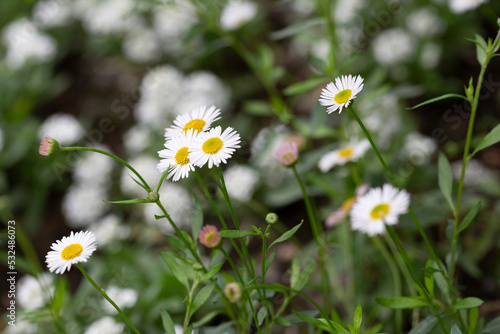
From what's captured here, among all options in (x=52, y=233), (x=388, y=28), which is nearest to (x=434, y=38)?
(x=388, y=28)

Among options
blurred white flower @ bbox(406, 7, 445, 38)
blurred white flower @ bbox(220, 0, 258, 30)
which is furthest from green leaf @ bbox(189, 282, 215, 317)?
blurred white flower @ bbox(406, 7, 445, 38)

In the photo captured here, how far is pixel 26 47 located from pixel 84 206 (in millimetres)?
1152

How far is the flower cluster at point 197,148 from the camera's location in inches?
30.8

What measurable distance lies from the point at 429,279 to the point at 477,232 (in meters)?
0.85

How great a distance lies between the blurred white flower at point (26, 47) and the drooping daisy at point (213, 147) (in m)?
2.32

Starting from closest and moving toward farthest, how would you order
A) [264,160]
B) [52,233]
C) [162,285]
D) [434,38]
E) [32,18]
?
1. [162,285]
2. [264,160]
3. [434,38]
4. [52,233]
5. [32,18]

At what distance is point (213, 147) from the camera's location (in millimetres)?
801

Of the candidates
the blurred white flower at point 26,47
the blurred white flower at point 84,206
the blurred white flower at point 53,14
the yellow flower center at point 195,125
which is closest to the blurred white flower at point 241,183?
the blurred white flower at point 84,206

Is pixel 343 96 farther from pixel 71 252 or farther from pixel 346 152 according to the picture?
pixel 346 152

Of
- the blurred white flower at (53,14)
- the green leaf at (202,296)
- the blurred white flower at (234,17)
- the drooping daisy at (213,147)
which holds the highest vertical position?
the blurred white flower at (53,14)

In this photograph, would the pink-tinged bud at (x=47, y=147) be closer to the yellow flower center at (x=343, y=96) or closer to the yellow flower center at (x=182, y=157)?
the yellow flower center at (x=182, y=157)

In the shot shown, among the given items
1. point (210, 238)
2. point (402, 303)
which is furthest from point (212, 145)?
point (402, 303)

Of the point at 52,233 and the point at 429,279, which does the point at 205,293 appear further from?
the point at 52,233

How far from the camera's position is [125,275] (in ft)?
5.37
